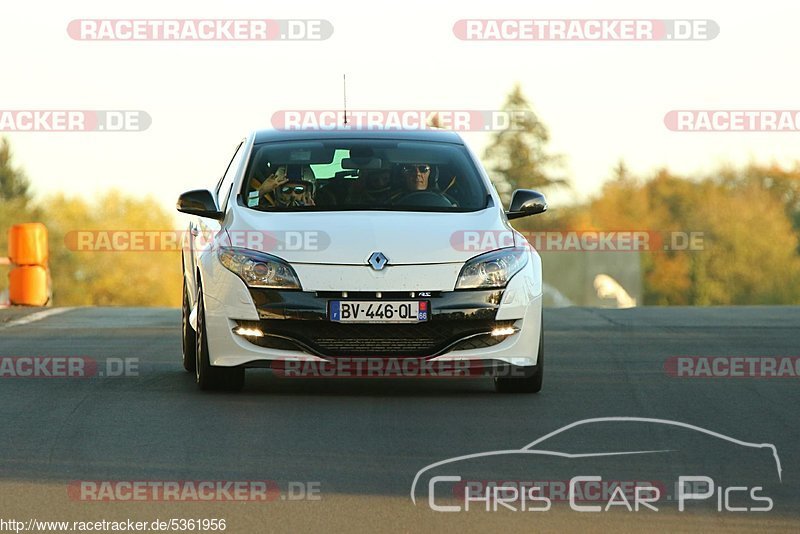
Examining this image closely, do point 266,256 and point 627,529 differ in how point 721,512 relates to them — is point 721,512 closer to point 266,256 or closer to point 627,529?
point 627,529

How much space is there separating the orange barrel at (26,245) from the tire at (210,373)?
14480 millimetres

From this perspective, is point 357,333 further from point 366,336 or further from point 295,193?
point 295,193

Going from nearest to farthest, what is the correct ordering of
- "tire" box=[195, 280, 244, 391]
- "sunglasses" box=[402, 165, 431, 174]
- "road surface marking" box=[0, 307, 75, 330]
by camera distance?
1. "tire" box=[195, 280, 244, 391]
2. "sunglasses" box=[402, 165, 431, 174]
3. "road surface marking" box=[0, 307, 75, 330]

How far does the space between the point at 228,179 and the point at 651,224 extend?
123425 mm

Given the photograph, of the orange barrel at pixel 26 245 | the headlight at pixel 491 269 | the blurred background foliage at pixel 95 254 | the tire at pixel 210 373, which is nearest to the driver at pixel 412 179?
the headlight at pixel 491 269

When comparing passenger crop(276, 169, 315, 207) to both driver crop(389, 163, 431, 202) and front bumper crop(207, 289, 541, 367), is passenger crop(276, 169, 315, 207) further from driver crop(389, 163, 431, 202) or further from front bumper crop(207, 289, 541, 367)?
front bumper crop(207, 289, 541, 367)

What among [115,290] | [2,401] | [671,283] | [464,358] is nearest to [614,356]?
[464,358]

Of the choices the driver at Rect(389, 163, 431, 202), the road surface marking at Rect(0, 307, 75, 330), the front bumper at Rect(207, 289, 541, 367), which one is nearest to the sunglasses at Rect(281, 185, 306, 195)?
the driver at Rect(389, 163, 431, 202)

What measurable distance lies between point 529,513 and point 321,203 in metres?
4.83

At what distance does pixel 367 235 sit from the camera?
34.8 feet

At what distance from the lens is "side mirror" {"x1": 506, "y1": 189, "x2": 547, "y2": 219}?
11617mm

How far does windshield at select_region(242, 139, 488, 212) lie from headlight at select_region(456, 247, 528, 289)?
636mm

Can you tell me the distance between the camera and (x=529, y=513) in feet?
22.4

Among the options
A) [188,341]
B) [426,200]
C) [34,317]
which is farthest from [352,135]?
[34,317]
